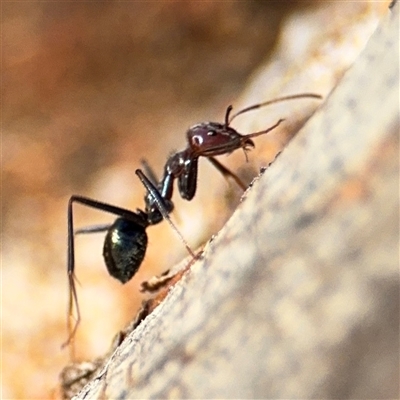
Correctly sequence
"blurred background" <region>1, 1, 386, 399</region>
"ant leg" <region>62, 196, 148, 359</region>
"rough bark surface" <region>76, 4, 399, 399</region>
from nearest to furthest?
1. "rough bark surface" <region>76, 4, 399, 399</region>
2. "ant leg" <region>62, 196, 148, 359</region>
3. "blurred background" <region>1, 1, 386, 399</region>

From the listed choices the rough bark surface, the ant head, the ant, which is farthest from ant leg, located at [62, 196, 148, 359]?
the rough bark surface

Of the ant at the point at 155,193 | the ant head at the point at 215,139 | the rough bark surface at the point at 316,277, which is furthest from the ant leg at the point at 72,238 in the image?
the rough bark surface at the point at 316,277

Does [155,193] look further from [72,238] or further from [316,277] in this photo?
[316,277]

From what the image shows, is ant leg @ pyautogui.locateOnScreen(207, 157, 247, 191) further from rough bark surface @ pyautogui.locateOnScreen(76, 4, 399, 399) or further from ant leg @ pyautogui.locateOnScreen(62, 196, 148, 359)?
rough bark surface @ pyautogui.locateOnScreen(76, 4, 399, 399)

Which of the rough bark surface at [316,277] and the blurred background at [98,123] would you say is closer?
the rough bark surface at [316,277]

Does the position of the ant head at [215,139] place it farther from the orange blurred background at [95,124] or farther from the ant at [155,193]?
the orange blurred background at [95,124]

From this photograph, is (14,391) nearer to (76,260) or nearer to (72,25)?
(76,260)
